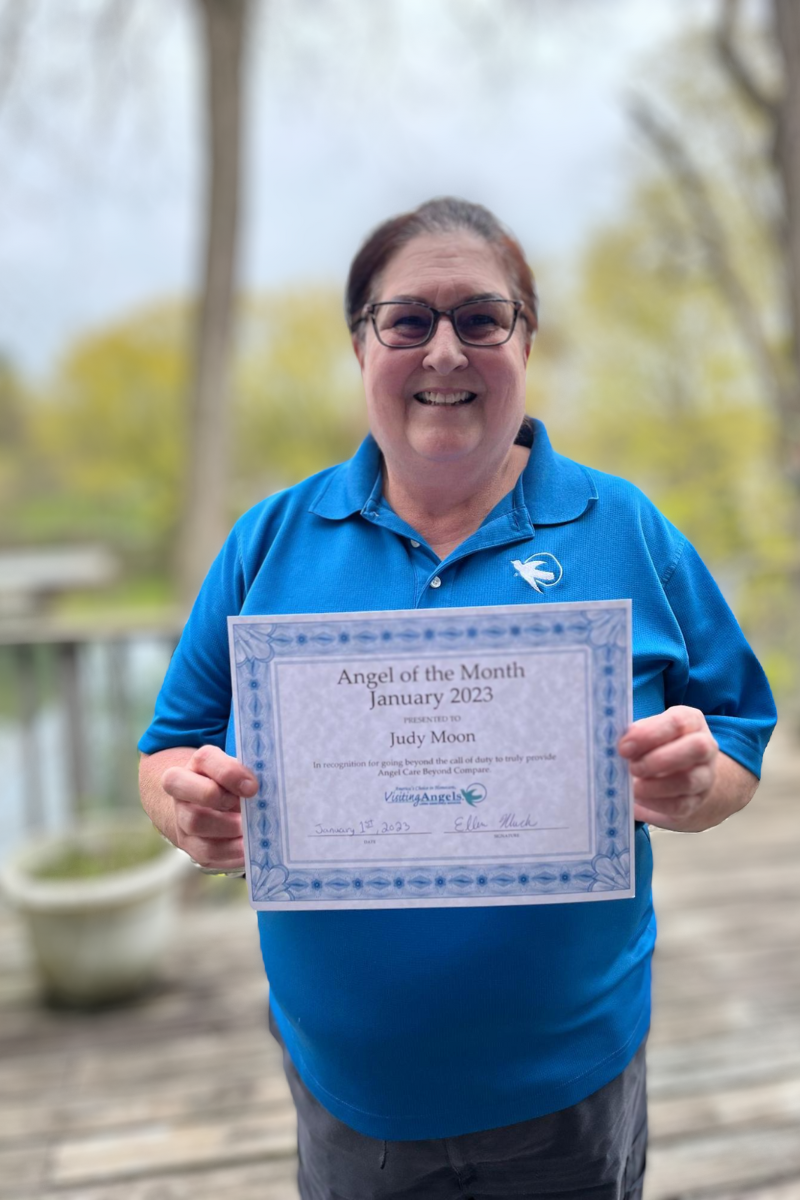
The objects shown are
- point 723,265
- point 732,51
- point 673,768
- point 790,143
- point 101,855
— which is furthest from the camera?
point 723,265

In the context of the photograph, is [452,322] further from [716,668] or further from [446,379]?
[716,668]

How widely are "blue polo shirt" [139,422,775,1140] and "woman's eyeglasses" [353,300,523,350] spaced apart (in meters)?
0.17

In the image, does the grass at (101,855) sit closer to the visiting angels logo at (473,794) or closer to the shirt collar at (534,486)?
the shirt collar at (534,486)

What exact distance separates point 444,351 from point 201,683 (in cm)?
47

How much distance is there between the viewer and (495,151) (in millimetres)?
4332

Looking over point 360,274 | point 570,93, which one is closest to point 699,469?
point 570,93

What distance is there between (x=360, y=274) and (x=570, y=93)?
422 centimetres

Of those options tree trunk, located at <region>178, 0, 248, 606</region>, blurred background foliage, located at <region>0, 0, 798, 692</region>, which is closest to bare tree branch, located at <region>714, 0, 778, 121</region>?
blurred background foliage, located at <region>0, 0, 798, 692</region>

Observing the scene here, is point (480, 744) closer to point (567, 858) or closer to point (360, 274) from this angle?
point (567, 858)

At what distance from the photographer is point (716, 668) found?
0.99 m

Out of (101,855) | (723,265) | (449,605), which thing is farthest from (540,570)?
(723,265)

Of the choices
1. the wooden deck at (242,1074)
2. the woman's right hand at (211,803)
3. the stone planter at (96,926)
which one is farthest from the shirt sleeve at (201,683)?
the stone planter at (96,926)

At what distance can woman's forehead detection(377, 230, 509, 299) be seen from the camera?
3.27 ft

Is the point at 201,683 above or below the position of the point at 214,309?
below
